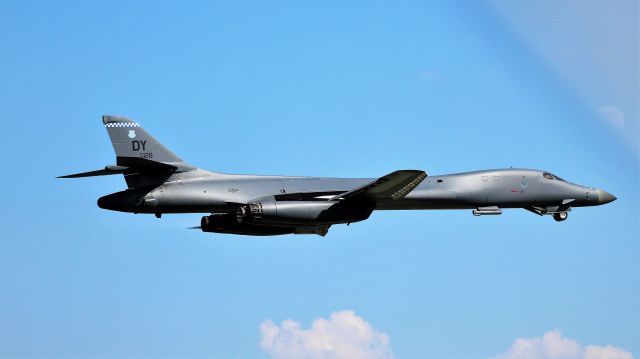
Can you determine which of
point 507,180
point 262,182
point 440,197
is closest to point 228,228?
point 262,182

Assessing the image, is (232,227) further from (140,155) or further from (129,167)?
(129,167)

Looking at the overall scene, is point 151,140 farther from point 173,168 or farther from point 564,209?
point 564,209

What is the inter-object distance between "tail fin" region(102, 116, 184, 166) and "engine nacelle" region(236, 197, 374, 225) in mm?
3281

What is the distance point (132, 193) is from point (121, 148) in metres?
1.66

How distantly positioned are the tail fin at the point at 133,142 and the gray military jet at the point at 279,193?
1.3 inches

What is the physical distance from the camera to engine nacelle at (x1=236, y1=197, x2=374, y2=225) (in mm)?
31953

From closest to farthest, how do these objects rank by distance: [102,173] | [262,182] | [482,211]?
[102,173] → [262,182] → [482,211]

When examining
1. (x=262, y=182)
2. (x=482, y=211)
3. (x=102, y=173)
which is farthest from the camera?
(x=482, y=211)

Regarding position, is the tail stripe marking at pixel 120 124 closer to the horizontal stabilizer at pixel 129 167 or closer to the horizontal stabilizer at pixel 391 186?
the horizontal stabilizer at pixel 129 167

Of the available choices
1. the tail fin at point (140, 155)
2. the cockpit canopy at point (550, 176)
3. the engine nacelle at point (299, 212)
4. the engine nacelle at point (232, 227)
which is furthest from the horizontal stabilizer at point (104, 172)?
the cockpit canopy at point (550, 176)

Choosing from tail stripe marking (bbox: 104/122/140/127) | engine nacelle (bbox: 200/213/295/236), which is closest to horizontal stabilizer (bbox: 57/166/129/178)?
tail stripe marking (bbox: 104/122/140/127)

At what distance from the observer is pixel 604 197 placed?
38.1 m

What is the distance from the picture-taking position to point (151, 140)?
33844 millimetres

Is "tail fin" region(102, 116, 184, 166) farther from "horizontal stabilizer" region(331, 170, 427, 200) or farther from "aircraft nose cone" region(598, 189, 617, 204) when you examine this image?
"aircraft nose cone" region(598, 189, 617, 204)
